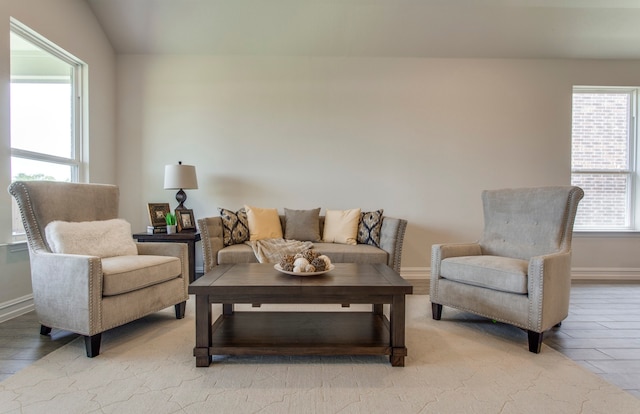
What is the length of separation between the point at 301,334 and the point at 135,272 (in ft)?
3.78

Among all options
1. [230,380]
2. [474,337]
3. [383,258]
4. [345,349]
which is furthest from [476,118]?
[230,380]

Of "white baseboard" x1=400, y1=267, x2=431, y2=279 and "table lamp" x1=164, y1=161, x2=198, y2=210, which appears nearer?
"table lamp" x1=164, y1=161, x2=198, y2=210

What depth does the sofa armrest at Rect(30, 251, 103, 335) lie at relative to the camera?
190 cm

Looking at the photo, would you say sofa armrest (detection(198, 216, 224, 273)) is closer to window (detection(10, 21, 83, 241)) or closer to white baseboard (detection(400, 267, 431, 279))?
window (detection(10, 21, 83, 241))

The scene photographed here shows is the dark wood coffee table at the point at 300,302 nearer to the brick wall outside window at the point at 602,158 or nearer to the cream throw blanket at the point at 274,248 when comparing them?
the cream throw blanket at the point at 274,248

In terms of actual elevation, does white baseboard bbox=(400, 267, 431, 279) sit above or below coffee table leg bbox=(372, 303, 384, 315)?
below

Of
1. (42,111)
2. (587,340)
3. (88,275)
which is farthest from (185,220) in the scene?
(587,340)

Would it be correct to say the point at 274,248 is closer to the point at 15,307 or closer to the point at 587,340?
the point at 15,307

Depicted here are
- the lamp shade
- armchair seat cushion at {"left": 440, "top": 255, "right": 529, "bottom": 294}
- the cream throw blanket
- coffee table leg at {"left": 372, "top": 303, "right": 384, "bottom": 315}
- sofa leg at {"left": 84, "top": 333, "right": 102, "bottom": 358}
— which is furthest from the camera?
the lamp shade

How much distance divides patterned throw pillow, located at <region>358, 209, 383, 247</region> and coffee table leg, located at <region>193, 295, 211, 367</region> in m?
2.05

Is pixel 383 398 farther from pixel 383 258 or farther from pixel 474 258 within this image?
pixel 383 258

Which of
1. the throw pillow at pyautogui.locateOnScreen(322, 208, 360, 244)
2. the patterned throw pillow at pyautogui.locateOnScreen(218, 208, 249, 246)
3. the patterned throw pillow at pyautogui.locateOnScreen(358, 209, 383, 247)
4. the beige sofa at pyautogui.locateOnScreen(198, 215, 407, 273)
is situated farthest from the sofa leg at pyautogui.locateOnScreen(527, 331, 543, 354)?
the patterned throw pillow at pyautogui.locateOnScreen(218, 208, 249, 246)

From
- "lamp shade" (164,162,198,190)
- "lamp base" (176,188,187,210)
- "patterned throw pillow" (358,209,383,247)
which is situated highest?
"lamp shade" (164,162,198,190)

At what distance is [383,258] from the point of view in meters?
3.13
